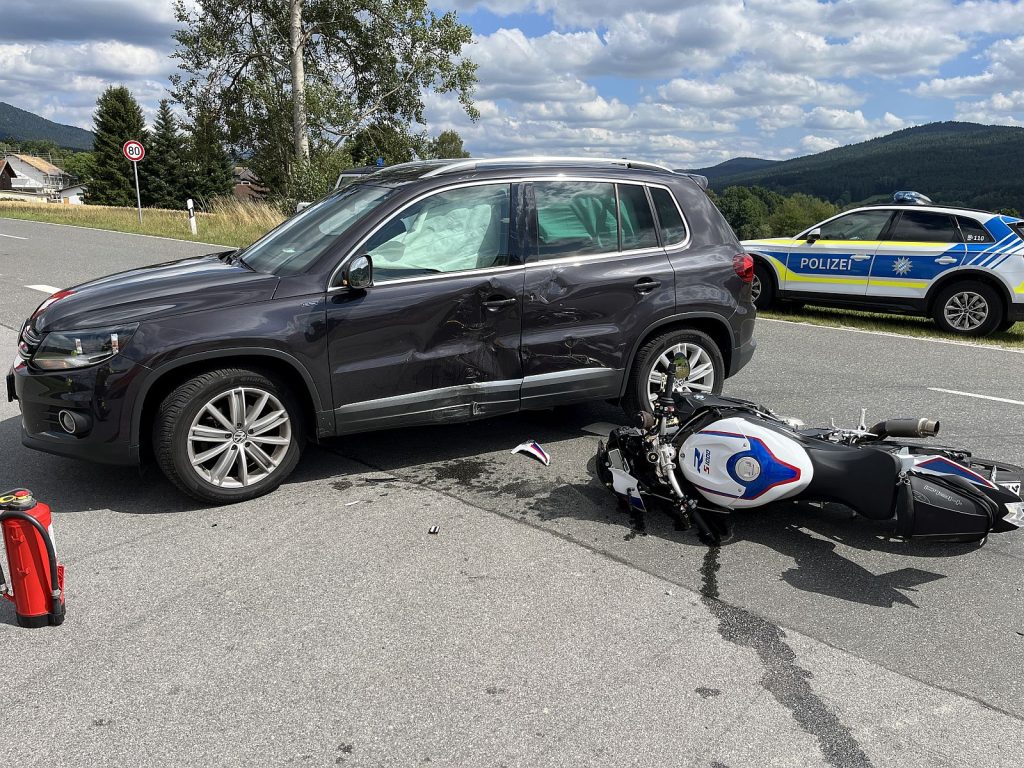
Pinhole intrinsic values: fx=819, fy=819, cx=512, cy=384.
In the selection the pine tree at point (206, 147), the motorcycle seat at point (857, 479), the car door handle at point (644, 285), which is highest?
the pine tree at point (206, 147)

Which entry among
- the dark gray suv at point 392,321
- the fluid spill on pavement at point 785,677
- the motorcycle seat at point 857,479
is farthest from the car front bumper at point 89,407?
the motorcycle seat at point 857,479

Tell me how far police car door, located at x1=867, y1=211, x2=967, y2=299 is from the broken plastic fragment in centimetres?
749

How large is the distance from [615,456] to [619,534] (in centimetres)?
52

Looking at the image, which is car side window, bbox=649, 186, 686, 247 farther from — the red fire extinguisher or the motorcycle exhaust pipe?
the red fire extinguisher

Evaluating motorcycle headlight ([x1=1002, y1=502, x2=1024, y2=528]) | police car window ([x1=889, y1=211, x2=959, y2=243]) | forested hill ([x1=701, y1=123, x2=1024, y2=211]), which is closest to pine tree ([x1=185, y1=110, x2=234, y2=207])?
police car window ([x1=889, y1=211, x2=959, y2=243])

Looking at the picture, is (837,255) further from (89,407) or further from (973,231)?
(89,407)

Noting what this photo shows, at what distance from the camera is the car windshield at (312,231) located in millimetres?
4676

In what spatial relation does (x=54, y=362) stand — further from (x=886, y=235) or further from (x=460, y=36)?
(x=460, y=36)

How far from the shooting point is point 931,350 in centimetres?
925

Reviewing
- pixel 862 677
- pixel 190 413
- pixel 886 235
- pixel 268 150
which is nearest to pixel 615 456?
pixel 862 677

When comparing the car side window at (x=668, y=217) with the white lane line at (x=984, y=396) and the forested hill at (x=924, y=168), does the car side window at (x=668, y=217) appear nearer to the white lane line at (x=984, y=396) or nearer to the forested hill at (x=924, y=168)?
the white lane line at (x=984, y=396)

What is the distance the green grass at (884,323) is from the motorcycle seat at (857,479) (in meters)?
7.41

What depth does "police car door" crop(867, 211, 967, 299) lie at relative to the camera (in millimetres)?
10516

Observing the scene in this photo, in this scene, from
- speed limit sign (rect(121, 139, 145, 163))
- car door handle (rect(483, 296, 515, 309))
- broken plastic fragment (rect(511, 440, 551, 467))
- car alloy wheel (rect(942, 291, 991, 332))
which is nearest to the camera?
car door handle (rect(483, 296, 515, 309))
